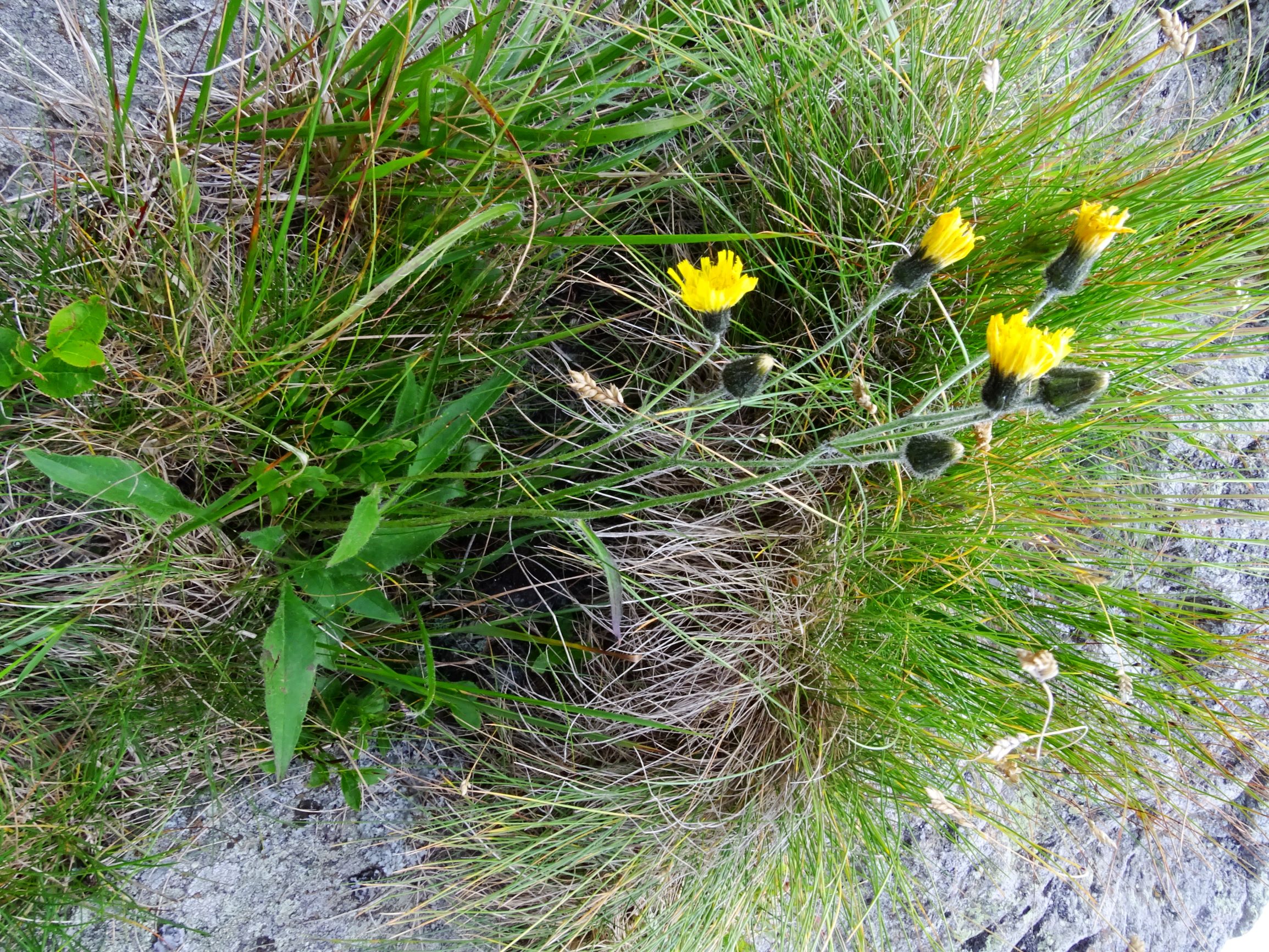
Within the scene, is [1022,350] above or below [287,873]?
above

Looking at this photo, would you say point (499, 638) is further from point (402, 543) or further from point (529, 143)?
point (529, 143)

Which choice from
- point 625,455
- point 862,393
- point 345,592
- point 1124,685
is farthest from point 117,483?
point 1124,685

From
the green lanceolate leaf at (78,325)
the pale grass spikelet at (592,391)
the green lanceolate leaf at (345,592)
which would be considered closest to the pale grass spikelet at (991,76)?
the pale grass spikelet at (592,391)

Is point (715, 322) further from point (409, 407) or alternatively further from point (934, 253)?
point (409, 407)

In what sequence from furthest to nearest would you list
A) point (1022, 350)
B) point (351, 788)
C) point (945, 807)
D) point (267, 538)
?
point (351, 788) < point (945, 807) < point (267, 538) < point (1022, 350)

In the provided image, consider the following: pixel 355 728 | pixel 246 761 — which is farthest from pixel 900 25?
pixel 246 761

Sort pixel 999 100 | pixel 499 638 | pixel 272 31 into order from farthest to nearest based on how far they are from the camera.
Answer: pixel 499 638 → pixel 999 100 → pixel 272 31
